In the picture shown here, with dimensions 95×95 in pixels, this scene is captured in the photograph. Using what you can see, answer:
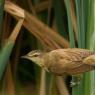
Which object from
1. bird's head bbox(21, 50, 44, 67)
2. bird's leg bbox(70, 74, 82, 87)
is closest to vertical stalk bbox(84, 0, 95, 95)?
bird's leg bbox(70, 74, 82, 87)

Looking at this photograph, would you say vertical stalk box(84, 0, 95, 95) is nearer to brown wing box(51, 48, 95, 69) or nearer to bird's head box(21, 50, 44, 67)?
brown wing box(51, 48, 95, 69)

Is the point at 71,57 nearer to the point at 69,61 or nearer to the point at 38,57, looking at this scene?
the point at 69,61

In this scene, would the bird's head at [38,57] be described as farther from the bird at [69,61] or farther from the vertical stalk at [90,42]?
the vertical stalk at [90,42]

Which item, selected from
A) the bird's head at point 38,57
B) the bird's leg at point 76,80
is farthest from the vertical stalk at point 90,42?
the bird's head at point 38,57

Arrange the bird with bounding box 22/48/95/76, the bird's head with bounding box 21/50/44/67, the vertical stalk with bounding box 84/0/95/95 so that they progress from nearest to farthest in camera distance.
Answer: the bird with bounding box 22/48/95/76, the vertical stalk with bounding box 84/0/95/95, the bird's head with bounding box 21/50/44/67

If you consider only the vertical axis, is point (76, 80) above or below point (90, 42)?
below

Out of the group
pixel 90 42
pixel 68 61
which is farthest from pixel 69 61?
pixel 90 42

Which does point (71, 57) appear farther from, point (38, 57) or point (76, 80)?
point (38, 57)

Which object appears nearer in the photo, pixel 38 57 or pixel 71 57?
pixel 71 57

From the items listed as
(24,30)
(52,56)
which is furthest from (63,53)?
(24,30)
